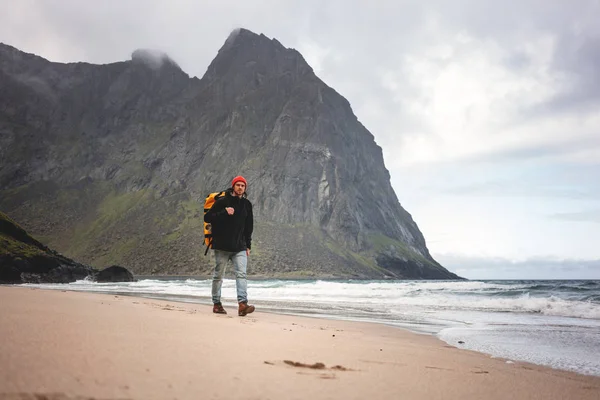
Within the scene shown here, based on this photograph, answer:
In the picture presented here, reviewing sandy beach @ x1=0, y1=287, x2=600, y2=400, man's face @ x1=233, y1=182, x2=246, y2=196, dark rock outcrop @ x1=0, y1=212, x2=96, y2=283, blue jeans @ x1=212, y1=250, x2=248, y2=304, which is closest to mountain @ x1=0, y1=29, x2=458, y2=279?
dark rock outcrop @ x1=0, y1=212, x2=96, y2=283

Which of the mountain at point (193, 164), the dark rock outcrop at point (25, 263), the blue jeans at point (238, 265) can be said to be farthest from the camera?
the mountain at point (193, 164)

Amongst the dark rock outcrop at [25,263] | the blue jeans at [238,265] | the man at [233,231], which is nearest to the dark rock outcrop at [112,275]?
the dark rock outcrop at [25,263]

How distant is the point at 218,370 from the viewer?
2.42m

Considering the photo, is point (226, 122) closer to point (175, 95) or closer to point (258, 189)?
point (258, 189)

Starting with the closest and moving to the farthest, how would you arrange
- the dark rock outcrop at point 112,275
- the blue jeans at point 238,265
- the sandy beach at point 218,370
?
the sandy beach at point 218,370
the blue jeans at point 238,265
the dark rock outcrop at point 112,275

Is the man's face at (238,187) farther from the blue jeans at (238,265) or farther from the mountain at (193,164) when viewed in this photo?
the mountain at (193,164)

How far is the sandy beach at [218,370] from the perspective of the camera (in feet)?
6.17

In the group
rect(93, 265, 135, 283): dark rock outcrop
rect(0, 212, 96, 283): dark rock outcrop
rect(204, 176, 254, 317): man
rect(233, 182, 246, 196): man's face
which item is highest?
rect(233, 182, 246, 196): man's face

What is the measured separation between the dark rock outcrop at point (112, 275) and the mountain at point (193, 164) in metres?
50.9

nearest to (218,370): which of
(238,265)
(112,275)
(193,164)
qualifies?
(238,265)

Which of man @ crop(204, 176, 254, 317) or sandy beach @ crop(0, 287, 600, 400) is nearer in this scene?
sandy beach @ crop(0, 287, 600, 400)

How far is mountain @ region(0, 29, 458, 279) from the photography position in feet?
393

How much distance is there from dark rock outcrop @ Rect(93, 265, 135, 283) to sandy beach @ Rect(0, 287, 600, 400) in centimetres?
5088

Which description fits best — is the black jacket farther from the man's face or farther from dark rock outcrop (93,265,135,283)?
dark rock outcrop (93,265,135,283)
